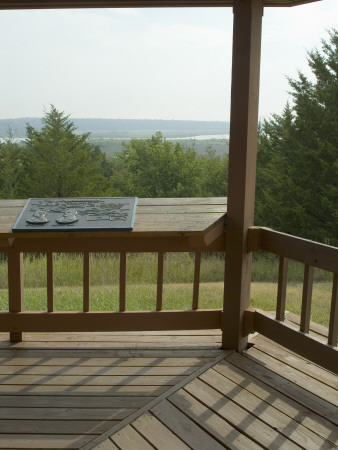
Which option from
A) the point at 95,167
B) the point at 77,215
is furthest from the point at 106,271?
the point at 95,167

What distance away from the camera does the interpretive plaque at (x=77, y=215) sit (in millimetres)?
2963

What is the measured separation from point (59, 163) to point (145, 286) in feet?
42.9

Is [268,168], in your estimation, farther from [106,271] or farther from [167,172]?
[106,271]

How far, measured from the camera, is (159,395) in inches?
108

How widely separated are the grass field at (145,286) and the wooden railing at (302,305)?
1.92 meters

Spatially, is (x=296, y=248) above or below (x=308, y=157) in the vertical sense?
below

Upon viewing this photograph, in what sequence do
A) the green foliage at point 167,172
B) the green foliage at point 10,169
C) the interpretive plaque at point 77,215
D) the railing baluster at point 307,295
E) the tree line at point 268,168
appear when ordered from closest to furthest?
the railing baluster at point 307,295, the interpretive plaque at point 77,215, the tree line at point 268,168, the green foliage at point 167,172, the green foliage at point 10,169

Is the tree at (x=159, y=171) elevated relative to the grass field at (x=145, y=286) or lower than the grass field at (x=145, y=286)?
elevated

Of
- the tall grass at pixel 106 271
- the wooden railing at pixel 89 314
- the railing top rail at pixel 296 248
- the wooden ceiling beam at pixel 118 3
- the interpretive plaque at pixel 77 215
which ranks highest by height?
the wooden ceiling beam at pixel 118 3

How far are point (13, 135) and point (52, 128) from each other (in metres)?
1.53

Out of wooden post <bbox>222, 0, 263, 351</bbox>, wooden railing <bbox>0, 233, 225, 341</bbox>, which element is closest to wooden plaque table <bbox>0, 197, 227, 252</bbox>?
wooden railing <bbox>0, 233, 225, 341</bbox>

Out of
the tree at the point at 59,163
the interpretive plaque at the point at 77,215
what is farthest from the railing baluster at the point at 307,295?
the tree at the point at 59,163

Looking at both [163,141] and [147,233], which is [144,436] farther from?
[163,141]

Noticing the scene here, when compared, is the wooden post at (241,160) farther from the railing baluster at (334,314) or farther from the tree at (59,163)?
the tree at (59,163)
